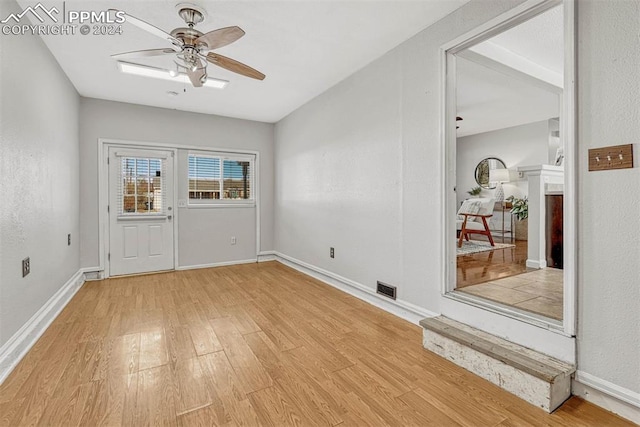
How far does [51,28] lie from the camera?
2551mm

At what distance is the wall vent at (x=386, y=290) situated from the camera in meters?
2.91

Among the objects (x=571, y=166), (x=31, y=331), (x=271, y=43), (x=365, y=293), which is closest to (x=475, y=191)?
(x=365, y=293)

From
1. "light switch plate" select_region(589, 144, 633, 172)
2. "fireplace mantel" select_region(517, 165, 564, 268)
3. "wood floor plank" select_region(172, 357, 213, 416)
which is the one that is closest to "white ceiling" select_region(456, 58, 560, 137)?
"fireplace mantel" select_region(517, 165, 564, 268)

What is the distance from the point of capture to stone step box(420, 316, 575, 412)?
1585mm

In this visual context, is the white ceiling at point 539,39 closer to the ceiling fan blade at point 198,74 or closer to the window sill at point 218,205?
the ceiling fan blade at point 198,74

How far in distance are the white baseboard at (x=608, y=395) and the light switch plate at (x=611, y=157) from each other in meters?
1.11

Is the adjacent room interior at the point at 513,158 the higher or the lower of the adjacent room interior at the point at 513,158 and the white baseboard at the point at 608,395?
the higher

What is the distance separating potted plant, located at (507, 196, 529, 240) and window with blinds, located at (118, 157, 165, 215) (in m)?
6.61

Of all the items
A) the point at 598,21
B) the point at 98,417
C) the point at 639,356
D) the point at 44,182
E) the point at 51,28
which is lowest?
the point at 98,417

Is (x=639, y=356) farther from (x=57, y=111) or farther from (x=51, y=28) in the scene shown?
(x=57, y=111)

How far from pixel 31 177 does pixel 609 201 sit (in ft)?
12.9

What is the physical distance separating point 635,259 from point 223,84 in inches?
159

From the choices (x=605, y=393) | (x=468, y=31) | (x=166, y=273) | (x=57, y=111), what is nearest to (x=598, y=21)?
(x=468, y=31)

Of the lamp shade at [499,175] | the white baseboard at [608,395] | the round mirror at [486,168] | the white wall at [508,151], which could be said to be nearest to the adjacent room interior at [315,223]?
the white baseboard at [608,395]
